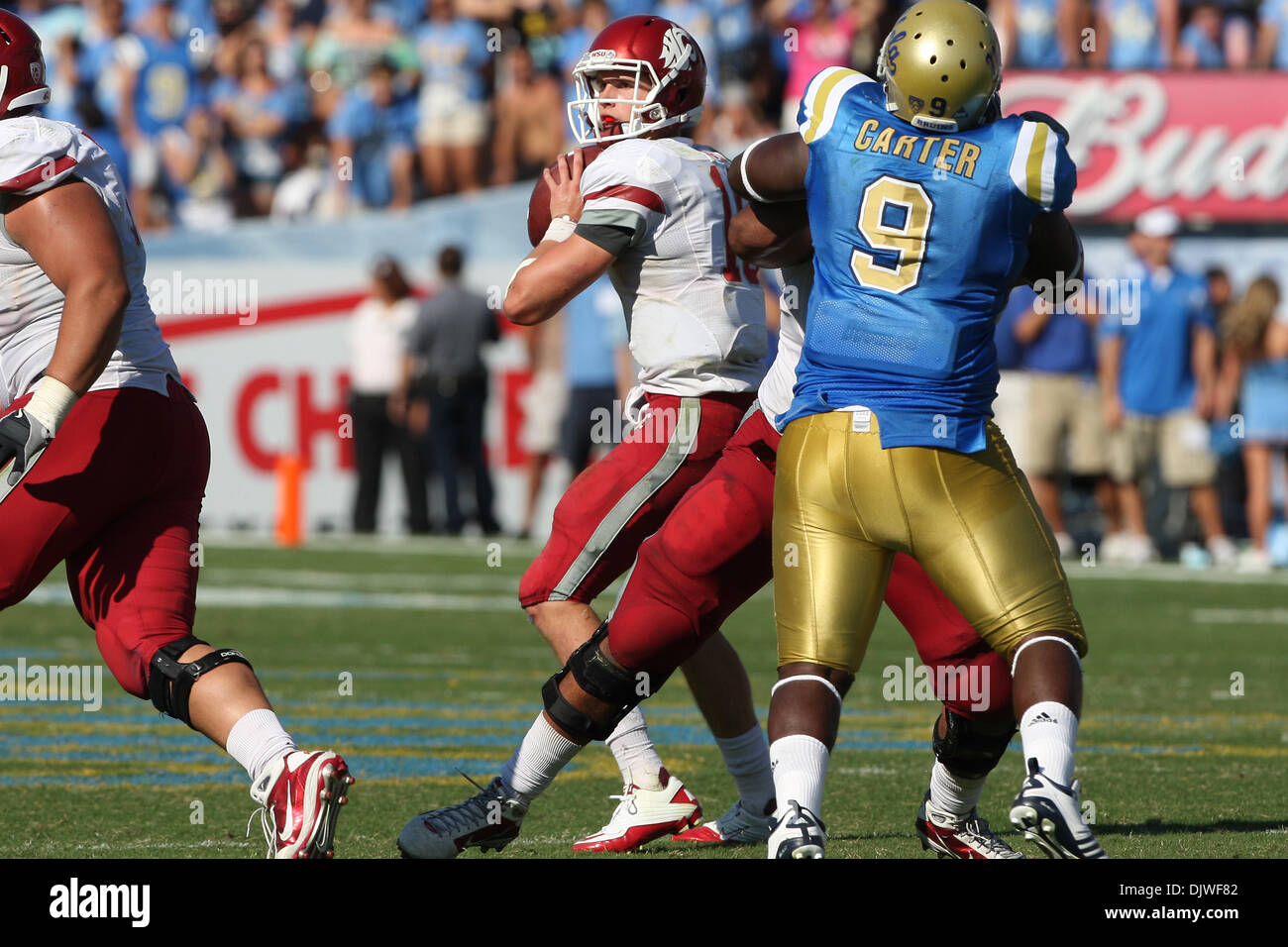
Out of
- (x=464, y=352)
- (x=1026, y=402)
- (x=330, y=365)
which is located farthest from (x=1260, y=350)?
(x=330, y=365)

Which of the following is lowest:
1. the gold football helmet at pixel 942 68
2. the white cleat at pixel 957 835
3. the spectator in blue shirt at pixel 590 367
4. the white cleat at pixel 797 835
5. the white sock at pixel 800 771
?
the spectator in blue shirt at pixel 590 367

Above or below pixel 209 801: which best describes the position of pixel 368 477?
below

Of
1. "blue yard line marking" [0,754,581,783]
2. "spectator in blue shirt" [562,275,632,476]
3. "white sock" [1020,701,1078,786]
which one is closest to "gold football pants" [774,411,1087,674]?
"white sock" [1020,701,1078,786]

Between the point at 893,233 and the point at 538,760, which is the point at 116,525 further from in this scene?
the point at 893,233

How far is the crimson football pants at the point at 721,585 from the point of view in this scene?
461 centimetres

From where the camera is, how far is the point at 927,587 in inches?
182

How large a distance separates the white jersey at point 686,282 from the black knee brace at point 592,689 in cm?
70

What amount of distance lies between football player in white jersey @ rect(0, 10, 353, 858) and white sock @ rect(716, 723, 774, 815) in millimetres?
1235

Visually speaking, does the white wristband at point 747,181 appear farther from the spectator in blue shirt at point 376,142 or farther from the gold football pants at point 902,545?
the spectator in blue shirt at point 376,142

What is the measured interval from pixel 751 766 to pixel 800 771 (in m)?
1.25

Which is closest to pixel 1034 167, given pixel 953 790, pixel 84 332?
pixel 953 790

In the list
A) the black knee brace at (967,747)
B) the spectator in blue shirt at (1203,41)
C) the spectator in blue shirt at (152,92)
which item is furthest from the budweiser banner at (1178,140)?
the black knee brace at (967,747)
